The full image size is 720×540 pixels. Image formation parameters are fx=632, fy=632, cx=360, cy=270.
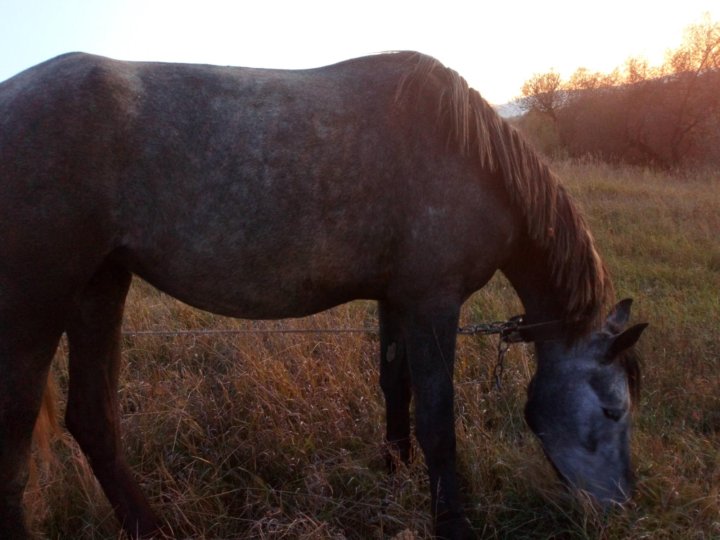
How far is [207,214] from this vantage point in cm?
242

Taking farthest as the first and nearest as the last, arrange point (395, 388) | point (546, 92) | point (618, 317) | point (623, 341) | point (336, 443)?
point (546, 92) < point (336, 443) < point (395, 388) < point (618, 317) < point (623, 341)

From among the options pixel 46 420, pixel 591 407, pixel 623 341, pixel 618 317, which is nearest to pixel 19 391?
pixel 46 420

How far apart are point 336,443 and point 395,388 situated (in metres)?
0.48

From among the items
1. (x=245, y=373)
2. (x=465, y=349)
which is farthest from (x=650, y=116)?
(x=245, y=373)

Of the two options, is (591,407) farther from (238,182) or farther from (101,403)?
(101,403)

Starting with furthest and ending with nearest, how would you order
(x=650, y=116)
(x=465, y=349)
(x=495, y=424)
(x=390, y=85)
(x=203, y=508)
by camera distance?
(x=650, y=116)
(x=465, y=349)
(x=495, y=424)
(x=203, y=508)
(x=390, y=85)

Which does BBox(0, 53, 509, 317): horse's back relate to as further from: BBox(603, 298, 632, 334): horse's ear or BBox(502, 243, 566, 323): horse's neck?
BBox(603, 298, 632, 334): horse's ear

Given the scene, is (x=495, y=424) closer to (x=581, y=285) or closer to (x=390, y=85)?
(x=581, y=285)

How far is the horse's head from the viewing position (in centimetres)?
286

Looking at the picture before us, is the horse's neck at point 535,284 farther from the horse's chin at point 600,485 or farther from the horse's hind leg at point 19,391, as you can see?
the horse's hind leg at point 19,391

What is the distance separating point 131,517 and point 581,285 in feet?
7.59

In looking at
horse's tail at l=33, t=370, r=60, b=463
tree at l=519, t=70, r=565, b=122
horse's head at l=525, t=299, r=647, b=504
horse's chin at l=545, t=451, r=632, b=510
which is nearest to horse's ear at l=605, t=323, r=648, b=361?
horse's head at l=525, t=299, r=647, b=504

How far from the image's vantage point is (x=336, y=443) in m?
3.44

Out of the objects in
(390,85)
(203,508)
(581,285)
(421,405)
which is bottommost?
(203,508)
